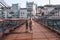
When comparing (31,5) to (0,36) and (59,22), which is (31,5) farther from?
(0,36)

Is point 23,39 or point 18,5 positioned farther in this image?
point 18,5

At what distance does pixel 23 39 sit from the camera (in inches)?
436

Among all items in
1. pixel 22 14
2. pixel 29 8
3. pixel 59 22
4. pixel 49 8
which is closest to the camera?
pixel 59 22

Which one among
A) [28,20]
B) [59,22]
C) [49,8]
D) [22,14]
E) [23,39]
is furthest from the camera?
[22,14]

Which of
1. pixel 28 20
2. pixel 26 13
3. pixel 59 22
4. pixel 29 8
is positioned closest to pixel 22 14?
pixel 26 13

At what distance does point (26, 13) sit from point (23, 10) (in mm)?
4329

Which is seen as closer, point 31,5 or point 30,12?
point 30,12

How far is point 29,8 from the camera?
149375 millimetres

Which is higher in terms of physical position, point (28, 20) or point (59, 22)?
point (28, 20)

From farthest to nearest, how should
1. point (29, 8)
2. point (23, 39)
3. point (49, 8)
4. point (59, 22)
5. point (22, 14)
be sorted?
point (29, 8) < point (22, 14) < point (49, 8) < point (59, 22) < point (23, 39)

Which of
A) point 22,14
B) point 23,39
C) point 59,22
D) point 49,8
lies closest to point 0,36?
point 23,39

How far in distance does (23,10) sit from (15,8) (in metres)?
7.24

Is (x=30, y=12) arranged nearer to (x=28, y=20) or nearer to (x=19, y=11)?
(x=19, y=11)

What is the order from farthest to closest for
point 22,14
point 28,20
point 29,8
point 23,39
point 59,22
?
1. point 29,8
2. point 22,14
3. point 59,22
4. point 28,20
5. point 23,39
